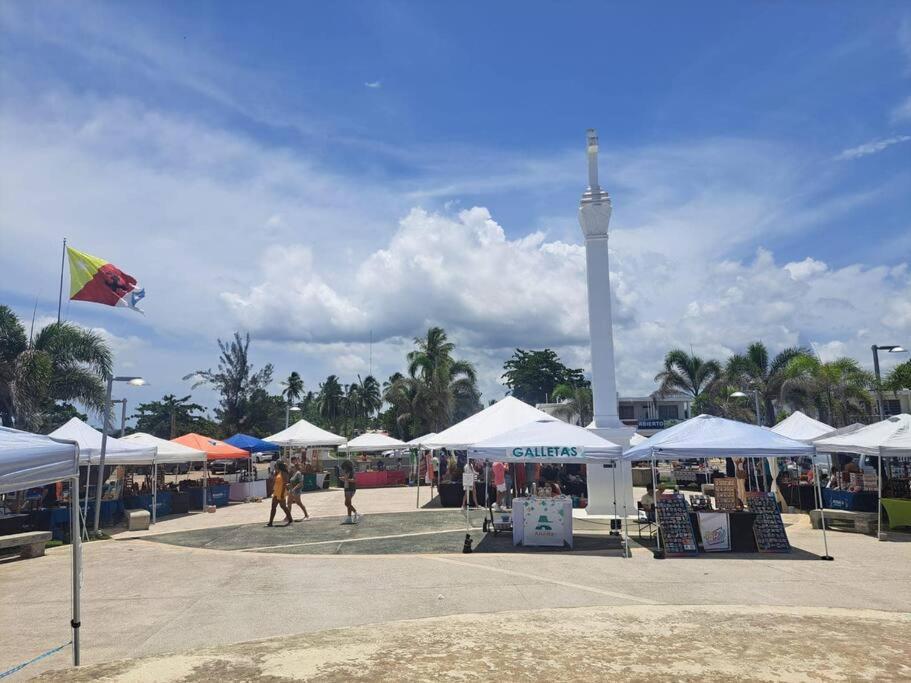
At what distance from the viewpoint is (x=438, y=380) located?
47.0 m

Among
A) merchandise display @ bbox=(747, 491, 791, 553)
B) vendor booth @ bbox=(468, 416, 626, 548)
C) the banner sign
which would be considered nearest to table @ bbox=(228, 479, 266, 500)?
vendor booth @ bbox=(468, 416, 626, 548)

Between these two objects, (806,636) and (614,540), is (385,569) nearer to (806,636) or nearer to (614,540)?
(614,540)

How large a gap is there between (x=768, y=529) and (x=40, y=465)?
12365mm

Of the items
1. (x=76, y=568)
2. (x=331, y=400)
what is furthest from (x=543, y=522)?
(x=331, y=400)

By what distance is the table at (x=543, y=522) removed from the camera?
43.6ft

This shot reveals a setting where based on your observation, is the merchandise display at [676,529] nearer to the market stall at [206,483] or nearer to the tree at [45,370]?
the market stall at [206,483]

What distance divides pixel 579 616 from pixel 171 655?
4655 millimetres

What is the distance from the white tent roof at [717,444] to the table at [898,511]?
3.96m

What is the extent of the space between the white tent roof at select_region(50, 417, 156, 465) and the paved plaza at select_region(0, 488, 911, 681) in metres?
3.11

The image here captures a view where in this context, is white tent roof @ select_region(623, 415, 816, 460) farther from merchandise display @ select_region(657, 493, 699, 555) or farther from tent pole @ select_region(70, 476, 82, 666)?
tent pole @ select_region(70, 476, 82, 666)

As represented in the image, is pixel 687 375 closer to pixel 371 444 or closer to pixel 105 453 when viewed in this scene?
pixel 371 444

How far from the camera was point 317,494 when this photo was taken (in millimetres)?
28375

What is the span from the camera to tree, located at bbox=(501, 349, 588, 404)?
307 ft

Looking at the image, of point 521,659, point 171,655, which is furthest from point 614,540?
point 171,655
